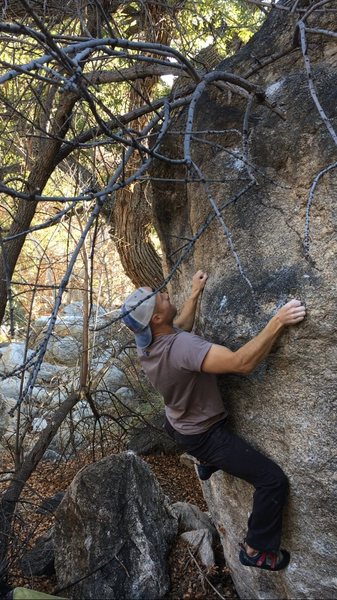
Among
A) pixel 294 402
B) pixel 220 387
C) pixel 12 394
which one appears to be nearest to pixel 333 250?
pixel 294 402

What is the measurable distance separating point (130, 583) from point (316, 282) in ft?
8.28

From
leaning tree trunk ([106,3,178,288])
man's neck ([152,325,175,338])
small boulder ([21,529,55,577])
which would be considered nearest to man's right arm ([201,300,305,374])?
man's neck ([152,325,175,338])

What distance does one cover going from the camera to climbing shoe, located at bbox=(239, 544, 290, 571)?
3.63 m

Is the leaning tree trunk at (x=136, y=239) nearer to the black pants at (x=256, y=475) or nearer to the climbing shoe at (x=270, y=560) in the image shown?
the black pants at (x=256, y=475)

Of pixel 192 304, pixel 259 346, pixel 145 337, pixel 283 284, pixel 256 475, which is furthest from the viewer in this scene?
pixel 192 304

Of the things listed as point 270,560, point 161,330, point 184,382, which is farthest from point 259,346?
point 270,560

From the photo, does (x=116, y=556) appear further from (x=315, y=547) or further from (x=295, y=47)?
(x=295, y=47)

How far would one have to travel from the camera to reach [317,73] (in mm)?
3814

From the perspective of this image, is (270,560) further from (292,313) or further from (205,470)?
(292,313)

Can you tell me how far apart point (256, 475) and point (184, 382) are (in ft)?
2.32

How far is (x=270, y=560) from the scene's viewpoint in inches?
143

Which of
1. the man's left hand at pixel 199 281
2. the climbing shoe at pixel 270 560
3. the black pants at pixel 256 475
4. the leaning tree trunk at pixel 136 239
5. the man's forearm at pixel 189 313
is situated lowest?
the climbing shoe at pixel 270 560

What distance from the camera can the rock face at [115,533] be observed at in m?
4.20

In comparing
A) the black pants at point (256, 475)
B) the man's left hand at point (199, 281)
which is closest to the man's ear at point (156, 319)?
the man's left hand at point (199, 281)
